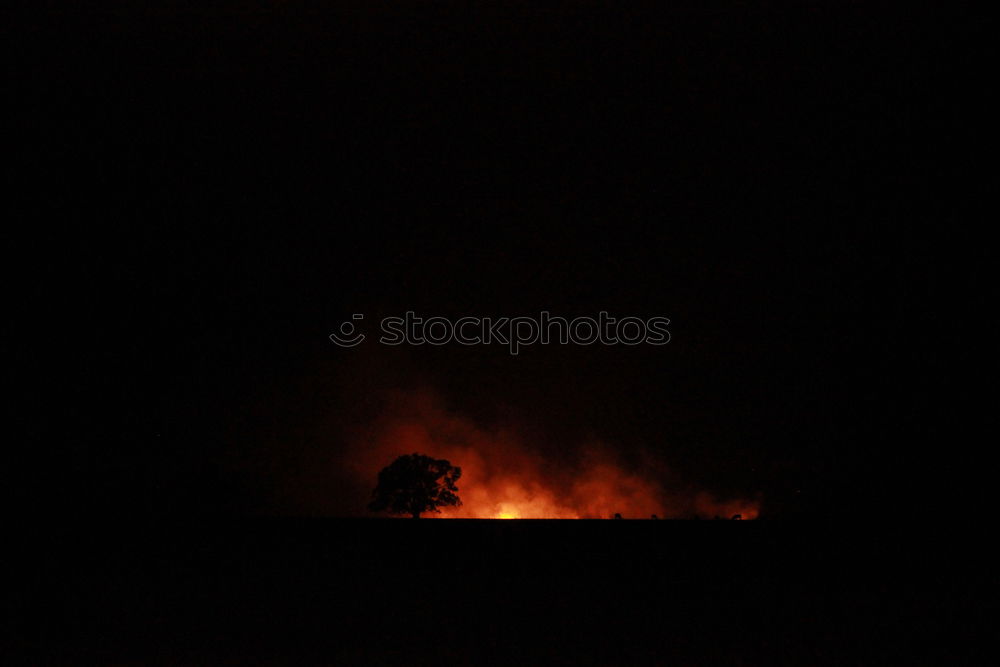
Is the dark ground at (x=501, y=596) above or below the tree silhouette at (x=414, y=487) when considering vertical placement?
below

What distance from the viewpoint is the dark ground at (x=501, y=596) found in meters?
3.49

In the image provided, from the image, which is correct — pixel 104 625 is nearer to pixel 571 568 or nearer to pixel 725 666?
pixel 571 568

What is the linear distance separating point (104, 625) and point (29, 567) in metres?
0.98

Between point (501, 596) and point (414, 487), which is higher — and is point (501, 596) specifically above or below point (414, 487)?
below

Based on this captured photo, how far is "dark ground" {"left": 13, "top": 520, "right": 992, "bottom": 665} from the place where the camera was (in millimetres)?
3490

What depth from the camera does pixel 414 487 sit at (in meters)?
11.5

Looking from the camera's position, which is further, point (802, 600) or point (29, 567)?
point (29, 567)

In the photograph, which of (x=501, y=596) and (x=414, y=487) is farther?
(x=414, y=487)

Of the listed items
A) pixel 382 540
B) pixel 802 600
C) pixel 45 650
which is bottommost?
pixel 45 650

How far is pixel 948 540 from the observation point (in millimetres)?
5020

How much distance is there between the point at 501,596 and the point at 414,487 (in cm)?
759

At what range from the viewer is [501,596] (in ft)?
13.3

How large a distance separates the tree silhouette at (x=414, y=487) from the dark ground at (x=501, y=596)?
6.26 m

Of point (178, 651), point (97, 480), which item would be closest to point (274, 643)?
point (178, 651)
